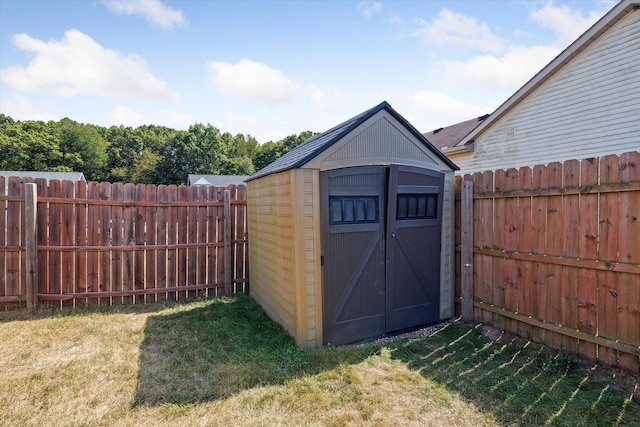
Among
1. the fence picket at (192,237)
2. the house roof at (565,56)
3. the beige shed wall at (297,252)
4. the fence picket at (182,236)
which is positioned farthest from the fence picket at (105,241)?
the house roof at (565,56)

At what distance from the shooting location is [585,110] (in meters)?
7.17

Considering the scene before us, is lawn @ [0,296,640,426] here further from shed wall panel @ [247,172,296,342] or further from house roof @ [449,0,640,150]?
house roof @ [449,0,640,150]

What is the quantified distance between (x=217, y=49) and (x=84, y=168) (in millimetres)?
39288

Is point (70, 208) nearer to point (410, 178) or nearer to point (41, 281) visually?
point (41, 281)

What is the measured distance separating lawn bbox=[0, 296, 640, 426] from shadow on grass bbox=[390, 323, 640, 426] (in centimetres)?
1

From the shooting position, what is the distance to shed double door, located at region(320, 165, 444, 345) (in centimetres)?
369

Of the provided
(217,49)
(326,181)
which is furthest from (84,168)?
(326,181)

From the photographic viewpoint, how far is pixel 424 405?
8.35ft

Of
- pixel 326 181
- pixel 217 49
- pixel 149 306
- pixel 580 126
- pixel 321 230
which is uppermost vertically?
pixel 217 49

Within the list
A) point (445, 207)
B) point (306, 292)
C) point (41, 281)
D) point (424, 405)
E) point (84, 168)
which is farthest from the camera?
point (84, 168)

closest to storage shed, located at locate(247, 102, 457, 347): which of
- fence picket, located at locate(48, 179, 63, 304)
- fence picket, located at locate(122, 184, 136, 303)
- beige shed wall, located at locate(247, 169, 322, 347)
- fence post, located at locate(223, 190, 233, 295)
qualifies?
beige shed wall, located at locate(247, 169, 322, 347)

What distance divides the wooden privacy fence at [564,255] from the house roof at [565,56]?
5.48m

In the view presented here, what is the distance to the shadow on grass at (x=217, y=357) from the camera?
2.81 m

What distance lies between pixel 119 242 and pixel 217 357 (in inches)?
A: 126
